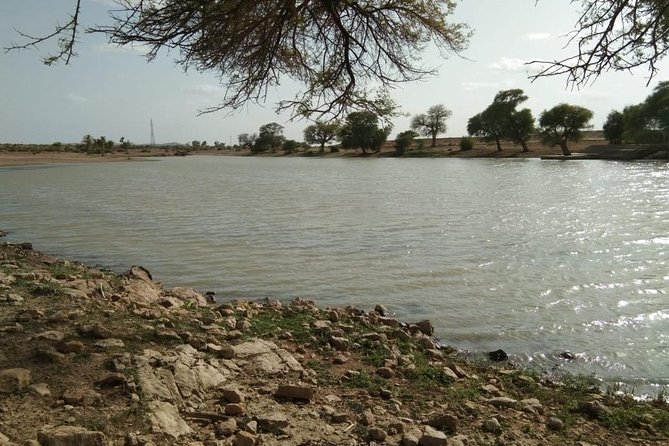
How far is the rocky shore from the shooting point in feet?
12.4

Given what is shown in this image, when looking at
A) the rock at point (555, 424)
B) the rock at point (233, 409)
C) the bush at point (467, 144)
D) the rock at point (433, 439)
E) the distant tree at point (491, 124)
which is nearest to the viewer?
the rock at point (433, 439)

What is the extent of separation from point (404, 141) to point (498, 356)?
310ft

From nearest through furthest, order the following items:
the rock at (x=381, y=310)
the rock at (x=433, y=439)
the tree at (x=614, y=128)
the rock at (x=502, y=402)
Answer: the rock at (x=433, y=439) → the rock at (x=502, y=402) → the rock at (x=381, y=310) → the tree at (x=614, y=128)

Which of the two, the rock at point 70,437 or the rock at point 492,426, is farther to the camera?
the rock at point 492,426

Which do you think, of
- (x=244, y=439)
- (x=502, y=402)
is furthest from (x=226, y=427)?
(x=502, y=402)

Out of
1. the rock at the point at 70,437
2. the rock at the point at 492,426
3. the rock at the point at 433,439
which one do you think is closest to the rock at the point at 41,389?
the rock at the point at 70,437

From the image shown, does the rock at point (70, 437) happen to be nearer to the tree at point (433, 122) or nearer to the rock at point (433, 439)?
the rock at point (433, 439)

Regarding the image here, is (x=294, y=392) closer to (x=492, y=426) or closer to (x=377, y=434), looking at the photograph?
(x=377, y=434)

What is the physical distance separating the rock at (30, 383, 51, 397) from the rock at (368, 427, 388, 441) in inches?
95.6

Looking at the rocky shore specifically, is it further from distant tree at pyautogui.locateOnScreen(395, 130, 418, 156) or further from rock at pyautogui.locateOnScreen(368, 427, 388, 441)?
distant tree at pyautogui.locateOnScreen(395, 130, 418, 156)

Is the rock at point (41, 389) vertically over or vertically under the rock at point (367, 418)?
over

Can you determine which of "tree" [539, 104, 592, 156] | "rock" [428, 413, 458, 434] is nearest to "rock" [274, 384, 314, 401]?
"rock" [428, 413, 458, 434]

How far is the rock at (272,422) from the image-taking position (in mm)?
3979

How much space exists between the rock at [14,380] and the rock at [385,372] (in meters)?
3.25
